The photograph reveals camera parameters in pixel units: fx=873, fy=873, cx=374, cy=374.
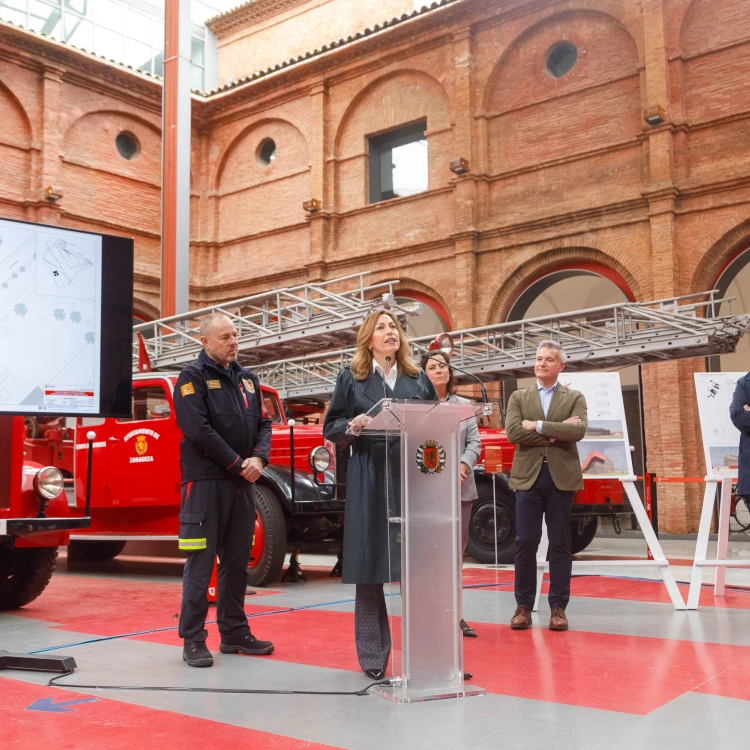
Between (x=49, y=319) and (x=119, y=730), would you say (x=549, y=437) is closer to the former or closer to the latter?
(x=49, y=319)

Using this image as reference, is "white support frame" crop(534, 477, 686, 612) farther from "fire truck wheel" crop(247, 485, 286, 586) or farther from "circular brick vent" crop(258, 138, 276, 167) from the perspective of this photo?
"circular brick vent" crop(258, 138, 276, 167)

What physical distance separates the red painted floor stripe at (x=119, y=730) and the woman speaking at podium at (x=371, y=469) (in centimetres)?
77

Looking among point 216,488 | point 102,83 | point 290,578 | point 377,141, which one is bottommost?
point 290,578

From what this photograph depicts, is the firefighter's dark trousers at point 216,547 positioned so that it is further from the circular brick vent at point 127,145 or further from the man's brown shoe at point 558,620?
the circular brick vent at point 127,145

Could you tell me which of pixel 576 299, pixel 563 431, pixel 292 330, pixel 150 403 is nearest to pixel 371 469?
pixel 563 431

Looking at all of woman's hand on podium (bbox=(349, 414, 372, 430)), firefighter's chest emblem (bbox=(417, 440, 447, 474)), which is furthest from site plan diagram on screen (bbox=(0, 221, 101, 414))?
firefighter's chest emblem (bbox=(417, 440, 447, 474))

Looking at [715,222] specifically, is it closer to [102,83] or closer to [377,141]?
[377,141]

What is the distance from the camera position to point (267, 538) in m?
7.28

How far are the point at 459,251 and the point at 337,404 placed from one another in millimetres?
14080

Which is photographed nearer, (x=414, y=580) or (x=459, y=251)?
(x=414, y=580)

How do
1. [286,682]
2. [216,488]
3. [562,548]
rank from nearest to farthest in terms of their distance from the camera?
[286,682] < [216,488] < [562,548]

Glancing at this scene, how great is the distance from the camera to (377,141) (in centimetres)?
2038

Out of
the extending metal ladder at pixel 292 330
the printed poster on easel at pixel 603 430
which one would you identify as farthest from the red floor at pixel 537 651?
the extending metal ladder at pixel 292 330

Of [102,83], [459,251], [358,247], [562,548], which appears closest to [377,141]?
[358,247]
